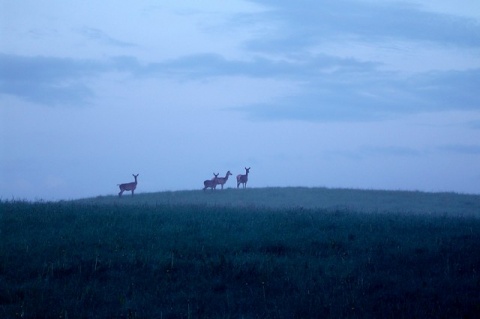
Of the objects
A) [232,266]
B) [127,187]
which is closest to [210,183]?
[127,187]

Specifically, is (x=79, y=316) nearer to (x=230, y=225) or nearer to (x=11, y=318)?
(x=11, y=318)

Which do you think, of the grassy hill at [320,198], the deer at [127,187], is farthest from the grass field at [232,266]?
the deer at [127,187]

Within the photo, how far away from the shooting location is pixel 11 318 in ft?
33.9

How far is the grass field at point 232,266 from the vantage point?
1114 cm

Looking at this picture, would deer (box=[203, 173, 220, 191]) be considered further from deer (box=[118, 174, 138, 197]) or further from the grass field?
the grass field

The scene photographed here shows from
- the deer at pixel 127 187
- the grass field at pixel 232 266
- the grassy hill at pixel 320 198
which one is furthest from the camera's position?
the deer at pixel 127 187

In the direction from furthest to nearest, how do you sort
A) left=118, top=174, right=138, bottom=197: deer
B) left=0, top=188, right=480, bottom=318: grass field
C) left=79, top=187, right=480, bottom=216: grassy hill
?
left=118, top=174, right=138, bottom=197: deer
left=79, top=187, right=480, bottom=216: grassy hill
left=0, top=188, right=480, bottom=318: grass field

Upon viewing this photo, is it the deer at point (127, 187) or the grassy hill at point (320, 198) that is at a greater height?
the deer at point (127, 187)

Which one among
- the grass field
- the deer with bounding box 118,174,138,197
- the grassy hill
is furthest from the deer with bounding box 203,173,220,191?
the grass field

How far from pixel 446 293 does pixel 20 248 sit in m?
10.9

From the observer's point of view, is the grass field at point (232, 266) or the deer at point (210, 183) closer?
the grass field at point (232, 266)

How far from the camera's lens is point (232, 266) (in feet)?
45.5

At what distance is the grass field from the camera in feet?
36.6

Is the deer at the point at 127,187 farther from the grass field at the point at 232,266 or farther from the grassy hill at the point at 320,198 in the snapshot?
the grass field at the point at 232,266
